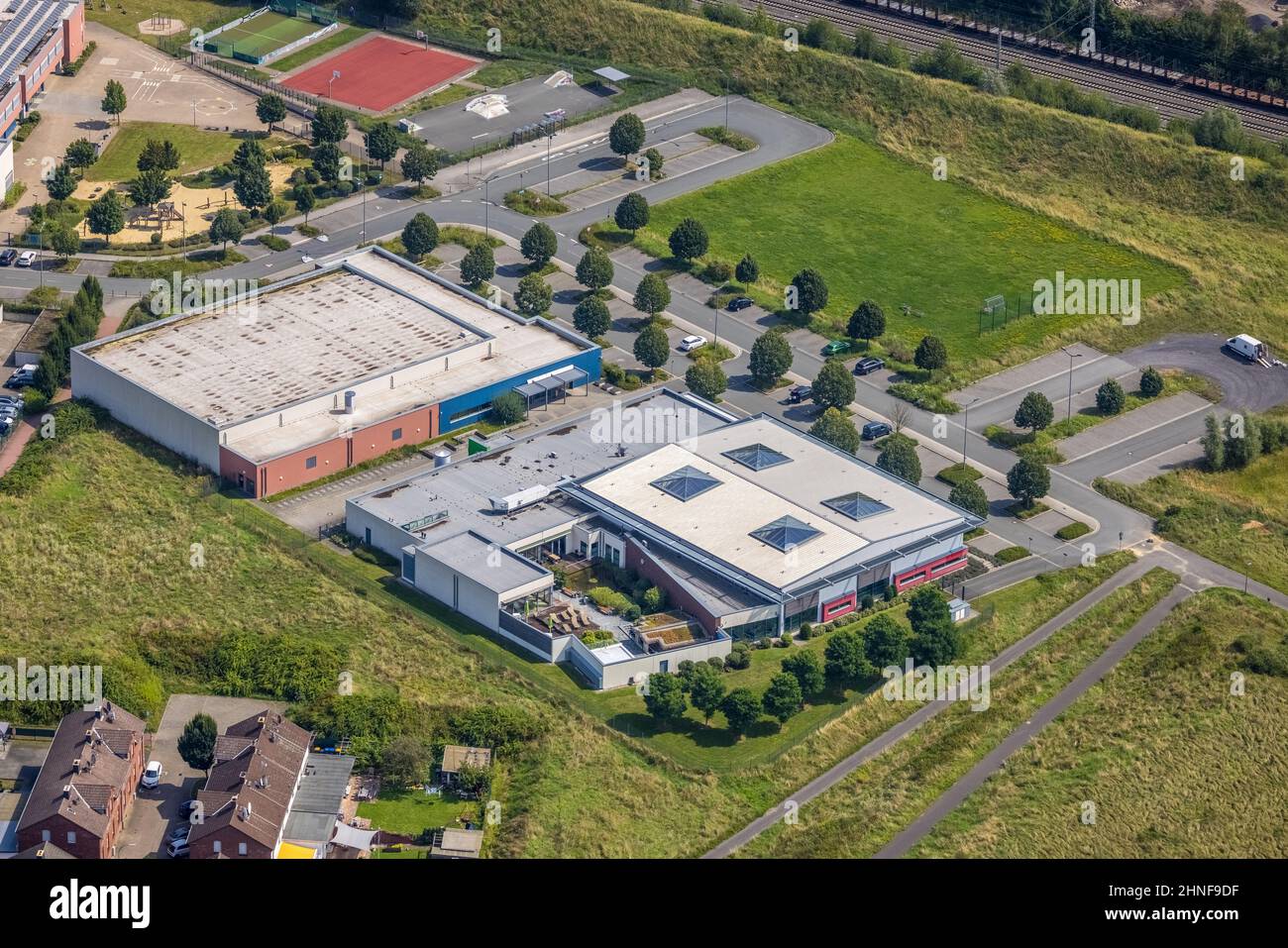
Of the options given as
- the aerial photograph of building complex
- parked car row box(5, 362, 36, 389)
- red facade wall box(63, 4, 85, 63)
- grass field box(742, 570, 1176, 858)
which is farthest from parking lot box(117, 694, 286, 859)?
red facade wall box(63, 4, 85, 63)

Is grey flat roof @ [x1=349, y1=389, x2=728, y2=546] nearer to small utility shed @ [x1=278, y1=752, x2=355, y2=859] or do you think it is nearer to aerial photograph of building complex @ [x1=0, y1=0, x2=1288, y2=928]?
aerial photograph of building complex @ [x1=0, y1=0, x2=1288, y2=928]

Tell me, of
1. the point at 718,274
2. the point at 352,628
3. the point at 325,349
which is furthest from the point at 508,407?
→ the point at 718,274

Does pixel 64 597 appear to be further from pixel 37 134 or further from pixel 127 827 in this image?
pixel 37 134

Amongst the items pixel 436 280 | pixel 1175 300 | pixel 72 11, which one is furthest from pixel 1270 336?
pixel 72 11

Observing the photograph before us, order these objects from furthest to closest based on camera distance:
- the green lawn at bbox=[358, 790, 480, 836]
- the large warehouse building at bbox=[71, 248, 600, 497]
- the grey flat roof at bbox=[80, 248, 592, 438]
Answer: the grey flat roof at bbox=[80, 248, 592, 438] < the large warehouse building at bbox=[71, 248, 600, 497] < the green lawn at bbox=[358, 790, 480, 836]

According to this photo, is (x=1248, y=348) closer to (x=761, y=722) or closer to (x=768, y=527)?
(x=768, y=527)
